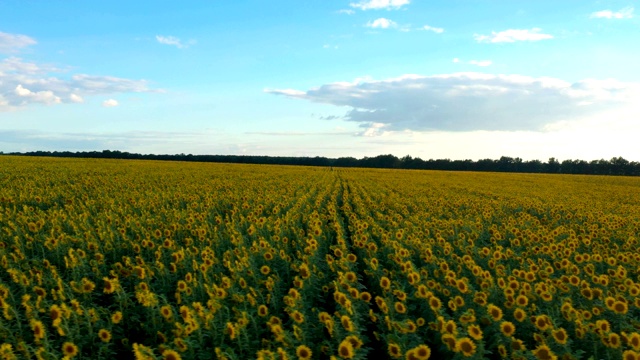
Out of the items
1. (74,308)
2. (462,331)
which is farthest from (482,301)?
(74,308)

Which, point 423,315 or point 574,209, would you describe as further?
point 574,209

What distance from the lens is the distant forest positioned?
99.1m

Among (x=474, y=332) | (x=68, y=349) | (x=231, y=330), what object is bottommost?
(x=68, y=349)

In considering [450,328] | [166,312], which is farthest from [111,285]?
[450,328]

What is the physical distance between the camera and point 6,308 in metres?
5.15

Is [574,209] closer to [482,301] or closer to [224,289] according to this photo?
[482,301]

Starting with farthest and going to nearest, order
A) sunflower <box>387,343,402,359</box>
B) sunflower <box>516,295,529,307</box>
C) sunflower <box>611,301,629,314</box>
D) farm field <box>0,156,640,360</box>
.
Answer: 1. sunflower <box>516,295,529,307</box>
2. sunflower <box>611,301,629,314</box>
3. farm field <box>0,156,640,360</box>
4. sunflower <box>387,343,402,359</box>

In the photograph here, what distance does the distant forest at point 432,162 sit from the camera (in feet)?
325

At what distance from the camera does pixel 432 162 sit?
115 meters

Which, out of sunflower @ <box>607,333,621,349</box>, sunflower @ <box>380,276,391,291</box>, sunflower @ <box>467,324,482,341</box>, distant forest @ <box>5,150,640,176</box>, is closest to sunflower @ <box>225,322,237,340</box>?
sunflower @ <box>467,324,482,341</box>

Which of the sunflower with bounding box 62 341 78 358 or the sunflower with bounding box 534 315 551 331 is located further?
the sunflower with bounding box 534 315 551 331

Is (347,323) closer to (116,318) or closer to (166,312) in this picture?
(166,312)

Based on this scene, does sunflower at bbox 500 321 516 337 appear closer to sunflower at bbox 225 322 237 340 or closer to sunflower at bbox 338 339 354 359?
sunflower at bbox 338 339 354 359

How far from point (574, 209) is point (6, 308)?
64.9 feet
